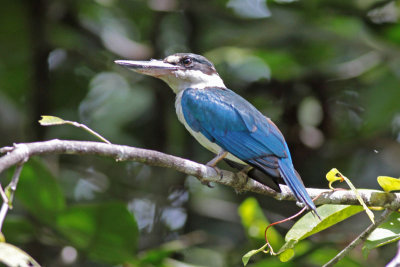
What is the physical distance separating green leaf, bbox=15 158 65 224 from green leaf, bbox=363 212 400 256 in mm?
1588

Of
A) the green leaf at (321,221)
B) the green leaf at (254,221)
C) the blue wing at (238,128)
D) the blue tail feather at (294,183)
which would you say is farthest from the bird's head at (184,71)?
the green leaf at (321,221)

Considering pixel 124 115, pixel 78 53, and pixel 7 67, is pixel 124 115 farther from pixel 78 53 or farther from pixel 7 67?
pixel 7 67

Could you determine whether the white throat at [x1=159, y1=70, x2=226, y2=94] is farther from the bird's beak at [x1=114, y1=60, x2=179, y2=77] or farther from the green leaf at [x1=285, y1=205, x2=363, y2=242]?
the green leaf at [x1=285, y1=205, x2=363, y2=242]

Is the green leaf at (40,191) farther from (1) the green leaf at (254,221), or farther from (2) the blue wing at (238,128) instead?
(1) the green leaf at (254,221)

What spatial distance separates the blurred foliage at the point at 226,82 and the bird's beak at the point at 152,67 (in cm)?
67

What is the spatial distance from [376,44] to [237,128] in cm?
173

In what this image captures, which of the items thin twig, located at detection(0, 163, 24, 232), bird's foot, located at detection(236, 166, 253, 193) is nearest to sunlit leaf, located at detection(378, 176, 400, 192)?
bird's foot, located at detection(236, 166, 253, 193)

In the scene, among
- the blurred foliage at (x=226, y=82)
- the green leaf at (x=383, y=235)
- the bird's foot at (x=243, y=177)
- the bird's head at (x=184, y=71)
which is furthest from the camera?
the blurred foliage at (x=226, y=82)

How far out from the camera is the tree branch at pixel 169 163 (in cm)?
187

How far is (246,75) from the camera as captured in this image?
504 centimetres

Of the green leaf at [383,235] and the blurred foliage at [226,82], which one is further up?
the green leaf at [383,235]

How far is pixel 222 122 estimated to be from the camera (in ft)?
11.8

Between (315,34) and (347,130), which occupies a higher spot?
(315,34)

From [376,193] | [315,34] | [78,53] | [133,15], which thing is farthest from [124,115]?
[376,193]
